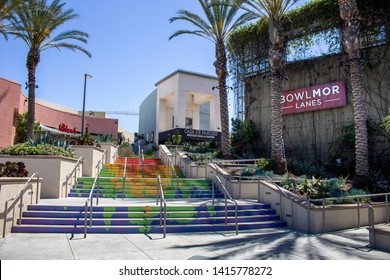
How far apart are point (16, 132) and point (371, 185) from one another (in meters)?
21.7

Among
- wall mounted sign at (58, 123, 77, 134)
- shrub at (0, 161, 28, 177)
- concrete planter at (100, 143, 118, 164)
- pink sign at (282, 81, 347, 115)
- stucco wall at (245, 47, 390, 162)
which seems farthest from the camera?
wall mounted sign at (58, 123, 77, 134)

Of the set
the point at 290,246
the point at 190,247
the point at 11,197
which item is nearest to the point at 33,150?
the point at 11,197

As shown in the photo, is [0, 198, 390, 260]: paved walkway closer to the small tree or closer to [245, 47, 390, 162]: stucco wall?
[245, 47, 390, 162]: stucco wall

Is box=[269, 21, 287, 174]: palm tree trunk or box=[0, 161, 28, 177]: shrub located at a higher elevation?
box=[269, 21, 287, 174]: palm tree trunk

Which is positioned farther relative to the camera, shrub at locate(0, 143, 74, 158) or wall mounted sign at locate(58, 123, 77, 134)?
wall mounted sign at locate(58, 123, 77, 134)

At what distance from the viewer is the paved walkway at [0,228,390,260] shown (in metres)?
6.32

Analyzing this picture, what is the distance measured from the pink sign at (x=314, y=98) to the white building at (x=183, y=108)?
12.5m

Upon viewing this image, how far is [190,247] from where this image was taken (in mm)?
7125

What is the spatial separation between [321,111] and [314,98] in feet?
2.94

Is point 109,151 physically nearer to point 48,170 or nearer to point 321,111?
point 48,170

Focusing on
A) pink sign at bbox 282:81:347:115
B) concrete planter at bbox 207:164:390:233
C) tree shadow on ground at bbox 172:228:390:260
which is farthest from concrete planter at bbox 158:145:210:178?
pink sign at bbox 282:81:347:115

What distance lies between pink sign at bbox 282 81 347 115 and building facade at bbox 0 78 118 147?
17977mm

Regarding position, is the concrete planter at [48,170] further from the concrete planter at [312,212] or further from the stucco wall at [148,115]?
the stucco wall at [148,115]

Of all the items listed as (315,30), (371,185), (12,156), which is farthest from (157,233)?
(315,30)
